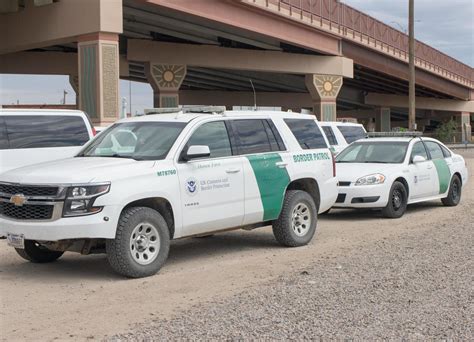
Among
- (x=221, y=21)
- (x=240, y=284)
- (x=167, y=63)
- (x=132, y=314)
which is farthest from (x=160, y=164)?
(x=167, y=63)

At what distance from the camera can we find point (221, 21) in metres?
27.8

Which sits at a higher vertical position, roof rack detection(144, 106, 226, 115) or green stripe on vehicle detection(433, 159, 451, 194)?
roof rack detection(144, 106, 226, 115)

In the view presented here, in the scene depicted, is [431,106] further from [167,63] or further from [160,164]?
[160,164]

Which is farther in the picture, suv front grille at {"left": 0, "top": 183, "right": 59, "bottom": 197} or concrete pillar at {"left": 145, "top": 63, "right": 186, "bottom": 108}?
concrete pillar at {"left": 145, "top": 63, "right": 186, "bottom": 108}

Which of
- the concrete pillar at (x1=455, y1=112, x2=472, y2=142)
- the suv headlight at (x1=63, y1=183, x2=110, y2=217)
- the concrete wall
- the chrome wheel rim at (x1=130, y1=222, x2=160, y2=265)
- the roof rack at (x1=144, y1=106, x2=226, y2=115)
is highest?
the concrete wall

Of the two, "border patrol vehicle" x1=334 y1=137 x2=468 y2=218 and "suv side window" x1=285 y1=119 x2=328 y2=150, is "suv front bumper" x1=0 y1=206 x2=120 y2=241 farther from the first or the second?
"border patrol vehicle" x1=334 y1=137 x2=468 y2=218

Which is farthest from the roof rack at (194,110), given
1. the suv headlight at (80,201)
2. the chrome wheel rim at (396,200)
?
the chrome wheel rim at (396,200)

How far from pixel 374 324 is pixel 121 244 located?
290cm

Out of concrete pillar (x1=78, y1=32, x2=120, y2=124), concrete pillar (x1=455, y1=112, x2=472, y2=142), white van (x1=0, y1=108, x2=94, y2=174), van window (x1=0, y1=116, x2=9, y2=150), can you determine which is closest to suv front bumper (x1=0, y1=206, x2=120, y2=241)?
white van (x1=0, y1=108, x2=94, y2=174)

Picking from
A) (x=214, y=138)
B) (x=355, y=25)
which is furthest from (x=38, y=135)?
Answer: (x=355, y=25)

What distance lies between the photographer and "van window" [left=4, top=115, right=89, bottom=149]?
10867mm

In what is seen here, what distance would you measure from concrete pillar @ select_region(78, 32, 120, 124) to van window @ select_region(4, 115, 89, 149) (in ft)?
32.3

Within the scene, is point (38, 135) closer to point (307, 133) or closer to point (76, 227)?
point (307, 133)

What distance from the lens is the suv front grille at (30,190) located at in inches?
266
